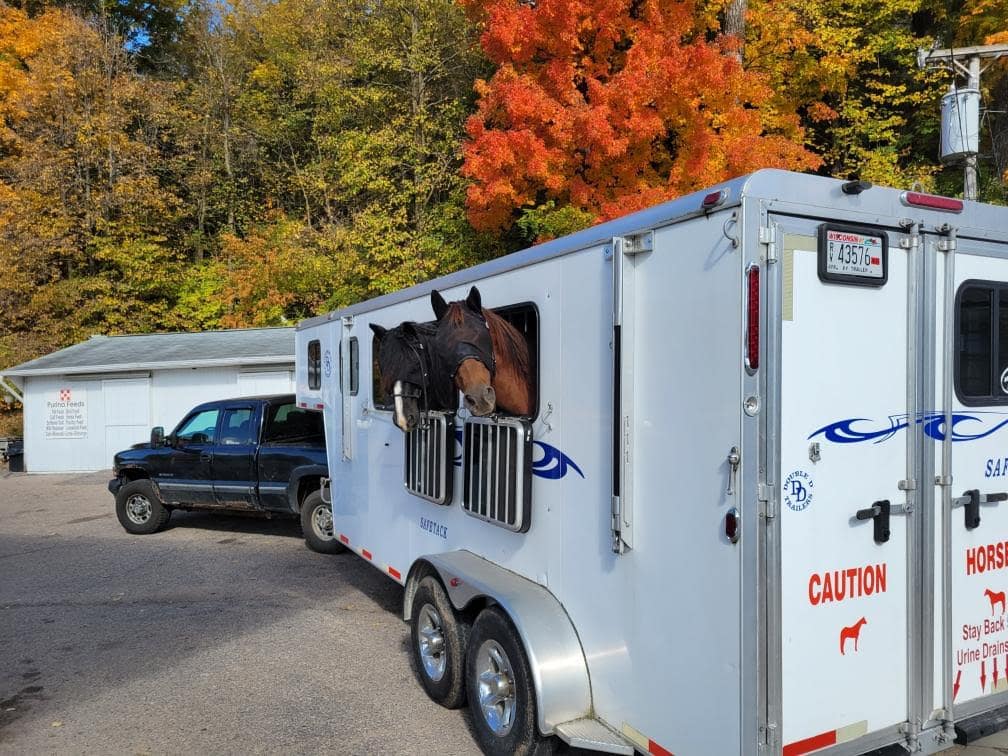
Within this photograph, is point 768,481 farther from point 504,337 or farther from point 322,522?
point 322,522

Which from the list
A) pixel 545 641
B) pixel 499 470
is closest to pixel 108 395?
pixel 499 470

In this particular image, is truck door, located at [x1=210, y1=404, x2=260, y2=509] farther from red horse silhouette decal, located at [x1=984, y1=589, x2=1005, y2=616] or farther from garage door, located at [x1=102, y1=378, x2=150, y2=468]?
garage door, located at [x1=102, y1=378, x2=150, y2=468]

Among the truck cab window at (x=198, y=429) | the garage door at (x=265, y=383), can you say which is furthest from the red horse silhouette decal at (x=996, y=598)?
the garage door at (x=265, y=383)

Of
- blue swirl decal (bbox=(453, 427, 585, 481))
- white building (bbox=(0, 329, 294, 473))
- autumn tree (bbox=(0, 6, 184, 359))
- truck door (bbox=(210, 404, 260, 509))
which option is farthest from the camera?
autumn tree (bbox=(0, 6, 184, 359))

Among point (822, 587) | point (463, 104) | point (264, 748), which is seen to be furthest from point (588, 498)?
point (463, 104)

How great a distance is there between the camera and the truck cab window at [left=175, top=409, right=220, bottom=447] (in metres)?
10.3

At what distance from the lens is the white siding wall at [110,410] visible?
61.6 feet

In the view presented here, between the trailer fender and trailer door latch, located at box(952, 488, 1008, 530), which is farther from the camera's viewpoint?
the trailer fender

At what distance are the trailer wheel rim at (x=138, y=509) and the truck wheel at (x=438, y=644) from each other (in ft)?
24.0

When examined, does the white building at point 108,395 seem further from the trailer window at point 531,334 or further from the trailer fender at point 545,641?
the trailer fender at point 545,641

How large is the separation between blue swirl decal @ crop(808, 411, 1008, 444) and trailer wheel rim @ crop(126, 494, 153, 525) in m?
10.3

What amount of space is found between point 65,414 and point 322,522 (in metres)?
13.2

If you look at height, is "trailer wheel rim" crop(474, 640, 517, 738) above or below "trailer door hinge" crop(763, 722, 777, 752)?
below

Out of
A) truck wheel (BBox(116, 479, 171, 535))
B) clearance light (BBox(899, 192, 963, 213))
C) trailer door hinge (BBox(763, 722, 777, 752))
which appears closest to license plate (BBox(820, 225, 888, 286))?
clearance light (BBox(899, 192, 963, 213))
